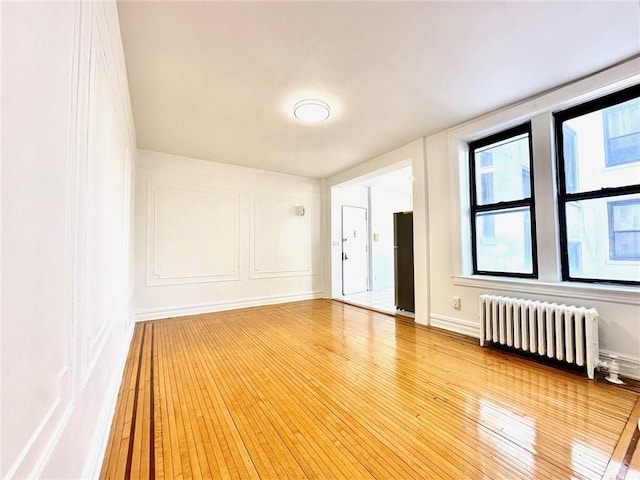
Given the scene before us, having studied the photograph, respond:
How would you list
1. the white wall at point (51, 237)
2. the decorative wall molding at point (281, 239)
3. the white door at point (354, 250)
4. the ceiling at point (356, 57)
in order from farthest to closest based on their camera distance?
the white door at point (354, 250), the decorative wall molding at point (281, 239), the ceiling at point (356, 57), the white wall at point (51, 237)

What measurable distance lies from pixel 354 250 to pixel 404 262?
2.11 metres

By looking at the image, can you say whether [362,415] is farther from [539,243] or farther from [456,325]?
[539,243]

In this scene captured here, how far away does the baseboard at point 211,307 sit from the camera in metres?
4.14

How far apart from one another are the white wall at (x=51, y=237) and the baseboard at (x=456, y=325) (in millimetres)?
3541

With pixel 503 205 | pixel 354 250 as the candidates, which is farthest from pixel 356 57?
pixel 354 250

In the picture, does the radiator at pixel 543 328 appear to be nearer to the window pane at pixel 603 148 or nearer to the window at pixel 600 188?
the window at pixel 600 188

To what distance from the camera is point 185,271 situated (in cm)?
446

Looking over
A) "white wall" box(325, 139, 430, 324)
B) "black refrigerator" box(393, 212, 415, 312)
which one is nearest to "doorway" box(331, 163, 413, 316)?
"black refrigerator" box(393, 212, 415, 312)

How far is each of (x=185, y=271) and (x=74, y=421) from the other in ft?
12.0

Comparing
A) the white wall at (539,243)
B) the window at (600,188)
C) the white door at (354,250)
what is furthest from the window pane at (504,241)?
the white door at (354,250)

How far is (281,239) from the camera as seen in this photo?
552cm

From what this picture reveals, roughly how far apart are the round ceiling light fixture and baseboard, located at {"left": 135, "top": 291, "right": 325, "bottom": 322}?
11.2 ft

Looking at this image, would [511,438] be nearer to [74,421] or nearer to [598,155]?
[74,421]

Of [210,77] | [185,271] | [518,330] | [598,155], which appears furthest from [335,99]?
[185,271]
